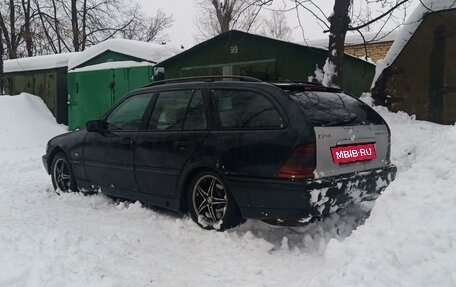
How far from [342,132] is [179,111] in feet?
5.77

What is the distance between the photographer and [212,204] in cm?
447

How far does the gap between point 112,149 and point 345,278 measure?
3.39 metres

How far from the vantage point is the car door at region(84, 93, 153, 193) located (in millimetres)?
5285

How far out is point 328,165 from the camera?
12.9 ft

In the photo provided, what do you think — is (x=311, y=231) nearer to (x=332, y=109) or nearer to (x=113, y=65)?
(x=332, y=109)

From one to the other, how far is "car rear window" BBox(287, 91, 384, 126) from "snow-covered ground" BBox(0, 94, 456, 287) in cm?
67

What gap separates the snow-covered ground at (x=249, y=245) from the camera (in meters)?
2.97

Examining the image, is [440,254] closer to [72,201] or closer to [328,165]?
[328,165]

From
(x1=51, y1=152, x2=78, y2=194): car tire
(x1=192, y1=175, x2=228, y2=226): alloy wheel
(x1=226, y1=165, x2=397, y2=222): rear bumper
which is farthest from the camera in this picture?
(x1=51, y1=152, x2=78, y2=194): car tire

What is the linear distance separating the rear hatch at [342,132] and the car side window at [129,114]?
1959mm

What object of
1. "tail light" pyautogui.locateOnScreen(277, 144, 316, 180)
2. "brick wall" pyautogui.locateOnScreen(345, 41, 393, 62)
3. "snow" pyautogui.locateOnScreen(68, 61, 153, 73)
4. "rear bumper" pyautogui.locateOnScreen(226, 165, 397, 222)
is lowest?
"rear bumper" pyautogui.locateOnScreen(226, 165, 397, 222)

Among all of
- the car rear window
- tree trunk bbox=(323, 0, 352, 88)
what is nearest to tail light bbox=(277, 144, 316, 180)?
the car rear window

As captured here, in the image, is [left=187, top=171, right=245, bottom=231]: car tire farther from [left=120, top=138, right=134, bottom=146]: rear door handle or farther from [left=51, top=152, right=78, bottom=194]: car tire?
[left=51, top=152, right=78, bottom=194]: car tire

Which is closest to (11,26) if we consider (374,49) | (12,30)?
(12,30)
